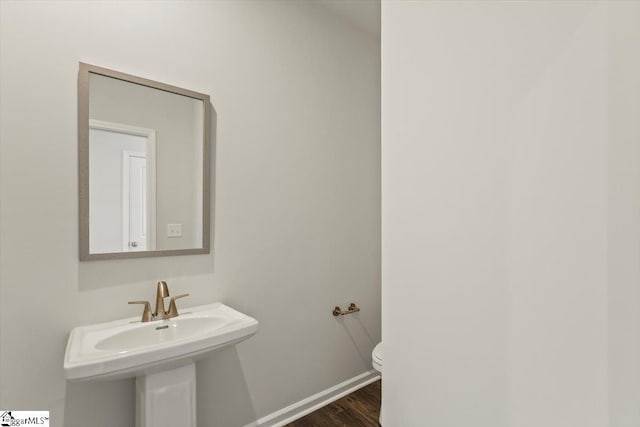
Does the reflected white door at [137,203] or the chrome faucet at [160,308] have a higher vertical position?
the reflected white door at [137,203]

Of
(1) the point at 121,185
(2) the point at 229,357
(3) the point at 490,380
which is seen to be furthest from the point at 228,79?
(3) the point at 490,380

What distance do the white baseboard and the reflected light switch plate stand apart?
1.12 m

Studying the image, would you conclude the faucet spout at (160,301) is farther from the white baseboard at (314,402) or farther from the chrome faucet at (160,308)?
the white baseboard at (314,402)

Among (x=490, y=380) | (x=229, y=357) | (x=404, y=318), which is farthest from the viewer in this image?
(x=229, y=357)

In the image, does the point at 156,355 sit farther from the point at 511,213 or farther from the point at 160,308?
the point at 511,213

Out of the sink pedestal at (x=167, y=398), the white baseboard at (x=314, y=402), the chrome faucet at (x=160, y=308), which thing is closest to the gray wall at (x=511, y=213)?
the sink pedestal at (x=167, y=398)

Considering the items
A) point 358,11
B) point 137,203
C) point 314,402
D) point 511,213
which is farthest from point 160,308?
point 358,11

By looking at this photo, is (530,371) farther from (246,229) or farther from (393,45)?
(246,229)

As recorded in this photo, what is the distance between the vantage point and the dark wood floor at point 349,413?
1.95m

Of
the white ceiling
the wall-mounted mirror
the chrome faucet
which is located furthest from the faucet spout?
the white ceiling

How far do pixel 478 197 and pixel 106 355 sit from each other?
1201 millimetres

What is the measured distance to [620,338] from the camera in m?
0.34

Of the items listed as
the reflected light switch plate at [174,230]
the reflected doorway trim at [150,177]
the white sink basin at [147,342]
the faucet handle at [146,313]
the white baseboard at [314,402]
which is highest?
the reflected doorway trim at [150,177]

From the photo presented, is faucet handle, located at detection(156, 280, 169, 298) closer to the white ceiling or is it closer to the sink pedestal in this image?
the sink pedestal
